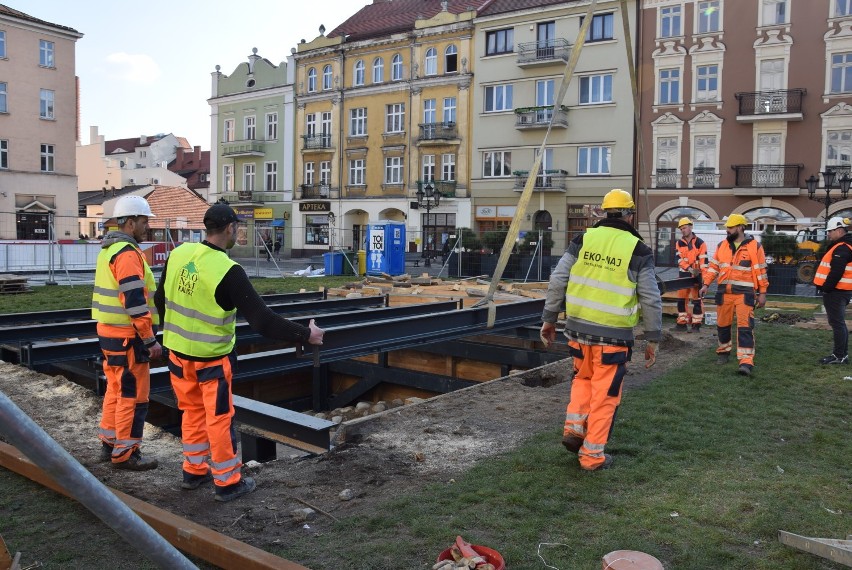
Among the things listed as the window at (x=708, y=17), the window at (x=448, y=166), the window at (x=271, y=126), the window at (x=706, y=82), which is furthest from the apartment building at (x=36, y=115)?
the window at (x=708, y=17)

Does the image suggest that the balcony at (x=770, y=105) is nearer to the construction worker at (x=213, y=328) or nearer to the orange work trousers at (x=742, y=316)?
the orange work trousers at (x=742, y=316)

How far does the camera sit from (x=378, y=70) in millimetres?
45938

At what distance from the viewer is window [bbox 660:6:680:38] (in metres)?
36.1

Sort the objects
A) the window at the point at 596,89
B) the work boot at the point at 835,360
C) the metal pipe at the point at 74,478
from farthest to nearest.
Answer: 1. the window at the point at 596,89
2. the work boot at the point at 835,360
3. the metal pipe at the point at 74,478

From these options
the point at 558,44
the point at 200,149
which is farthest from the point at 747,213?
the point at 200,149

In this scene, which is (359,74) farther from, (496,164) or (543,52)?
(543,52)

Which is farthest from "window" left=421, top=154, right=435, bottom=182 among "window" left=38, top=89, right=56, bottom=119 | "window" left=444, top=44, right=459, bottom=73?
"window" left=38, top=89, right=56, bottom=119

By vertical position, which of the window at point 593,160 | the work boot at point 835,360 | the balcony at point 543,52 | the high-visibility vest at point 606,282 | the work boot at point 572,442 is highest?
the balcony at point 543,52

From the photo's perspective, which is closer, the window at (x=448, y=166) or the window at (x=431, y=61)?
the window at (x=448, y=166)

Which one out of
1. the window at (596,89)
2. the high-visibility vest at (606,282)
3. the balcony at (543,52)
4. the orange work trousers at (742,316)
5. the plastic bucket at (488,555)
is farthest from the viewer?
the balcony at (543,52)

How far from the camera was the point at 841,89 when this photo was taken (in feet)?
109

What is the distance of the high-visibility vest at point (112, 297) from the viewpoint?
5387mm

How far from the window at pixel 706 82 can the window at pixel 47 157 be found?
121 ft

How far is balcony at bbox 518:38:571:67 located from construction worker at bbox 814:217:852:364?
3052 cm
